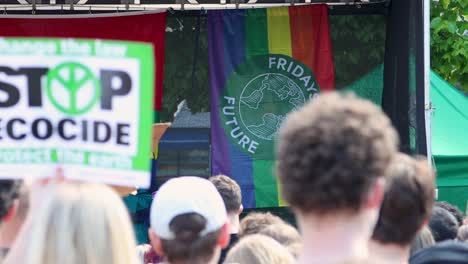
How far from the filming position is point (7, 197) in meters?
2.32

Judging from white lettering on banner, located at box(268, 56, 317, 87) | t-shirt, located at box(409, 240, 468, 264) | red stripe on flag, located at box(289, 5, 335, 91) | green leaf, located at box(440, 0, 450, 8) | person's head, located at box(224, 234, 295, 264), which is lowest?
person's head, located at box(224, 234, 295, 264)

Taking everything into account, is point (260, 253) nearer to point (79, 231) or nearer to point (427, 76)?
point (79, 231)

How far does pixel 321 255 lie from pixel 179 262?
786mm

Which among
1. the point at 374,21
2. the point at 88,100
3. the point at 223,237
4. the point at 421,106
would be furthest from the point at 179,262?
the point at 374,21

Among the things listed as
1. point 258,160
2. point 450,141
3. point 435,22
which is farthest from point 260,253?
point 435,22

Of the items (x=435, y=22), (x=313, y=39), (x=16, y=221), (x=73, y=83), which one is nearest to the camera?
(x=73, y=83)

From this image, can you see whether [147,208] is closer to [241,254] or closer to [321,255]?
[241,254]

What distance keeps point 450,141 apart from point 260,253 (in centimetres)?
362

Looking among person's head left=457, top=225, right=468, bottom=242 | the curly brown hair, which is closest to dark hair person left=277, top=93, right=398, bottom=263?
the curly brown hair

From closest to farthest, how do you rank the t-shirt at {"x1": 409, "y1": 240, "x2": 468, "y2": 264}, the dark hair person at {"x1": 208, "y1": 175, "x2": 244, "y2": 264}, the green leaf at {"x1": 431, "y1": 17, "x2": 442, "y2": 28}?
the t-shirt at {"x1": 409, "y1": 240, "x2": 468, "y2": 264}, the dark hair person at {"x1": 208, "y1": 175, "x2": 244, "y2": 264}, the green leaf at {"x1": 431, "y1": 17, "x2": 442, "y2": 28}

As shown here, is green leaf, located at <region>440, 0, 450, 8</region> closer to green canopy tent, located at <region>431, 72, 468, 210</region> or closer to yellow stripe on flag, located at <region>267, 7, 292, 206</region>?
green canopy tent, located at <region>431, 72, 468, 210</region>

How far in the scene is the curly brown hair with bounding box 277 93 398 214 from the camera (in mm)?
1706

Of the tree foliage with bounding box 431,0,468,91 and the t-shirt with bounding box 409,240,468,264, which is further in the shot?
the tree foliage with bounding box 431,0,468,91

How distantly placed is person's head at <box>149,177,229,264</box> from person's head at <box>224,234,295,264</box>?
2.02ft
